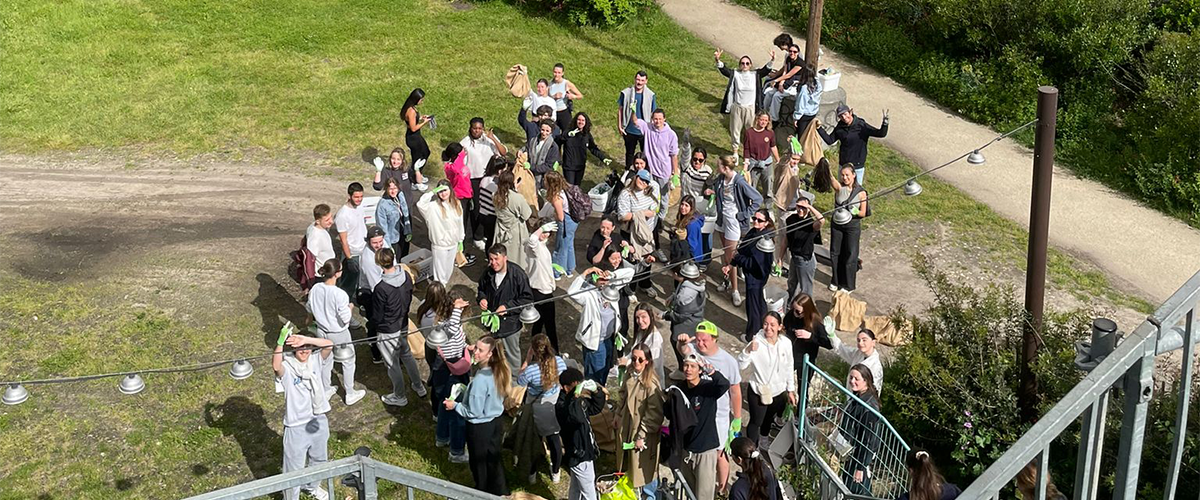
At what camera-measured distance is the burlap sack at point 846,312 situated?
12898mm

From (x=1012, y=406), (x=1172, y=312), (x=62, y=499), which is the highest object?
(x=1172, y=312)

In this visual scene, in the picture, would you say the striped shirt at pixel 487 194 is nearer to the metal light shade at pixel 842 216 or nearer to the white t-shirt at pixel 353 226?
the white t-shirt at pixel 353 226

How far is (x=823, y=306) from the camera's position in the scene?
13.8m

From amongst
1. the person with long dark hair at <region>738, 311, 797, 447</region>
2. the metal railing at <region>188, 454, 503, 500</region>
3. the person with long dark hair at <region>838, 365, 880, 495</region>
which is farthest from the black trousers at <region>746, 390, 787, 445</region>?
the metal railing at <region>188, 454, 503, 500</region>

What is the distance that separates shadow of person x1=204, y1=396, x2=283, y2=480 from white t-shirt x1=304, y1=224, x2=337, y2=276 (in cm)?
157

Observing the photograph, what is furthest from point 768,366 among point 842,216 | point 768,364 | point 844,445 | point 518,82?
point 518,82

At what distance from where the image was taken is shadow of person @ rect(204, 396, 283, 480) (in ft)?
35.6

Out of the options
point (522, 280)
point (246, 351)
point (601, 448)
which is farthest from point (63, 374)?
point (601, 448)

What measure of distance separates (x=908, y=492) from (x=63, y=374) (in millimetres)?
8610

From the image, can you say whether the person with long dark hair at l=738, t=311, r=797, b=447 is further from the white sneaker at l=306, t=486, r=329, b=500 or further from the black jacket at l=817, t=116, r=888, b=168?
the black jacket at l=817, t=116, r=888, b=168

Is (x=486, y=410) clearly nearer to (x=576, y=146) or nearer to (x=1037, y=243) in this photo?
(x=1037, y=243)

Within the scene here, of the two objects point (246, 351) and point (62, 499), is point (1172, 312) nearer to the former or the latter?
point (62, 499)

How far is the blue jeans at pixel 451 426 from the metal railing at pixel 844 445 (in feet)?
9.69

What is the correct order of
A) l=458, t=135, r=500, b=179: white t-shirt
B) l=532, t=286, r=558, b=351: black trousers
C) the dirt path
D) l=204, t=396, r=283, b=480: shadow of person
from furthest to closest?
the dirt path, l=458, t=135, r=500, b=179: white t-shirt, l=532, t=286, r=558, b=351: black trousers, l=204, t=396, r=283, b=480: shadow of person
